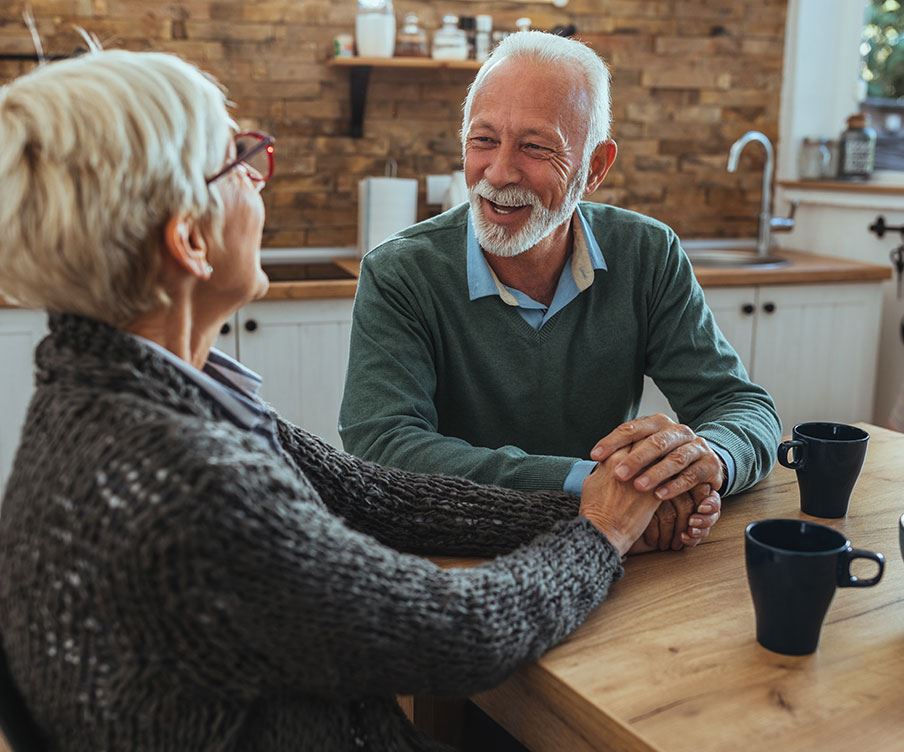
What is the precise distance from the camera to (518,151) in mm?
1821

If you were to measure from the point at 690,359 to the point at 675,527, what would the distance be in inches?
24.0

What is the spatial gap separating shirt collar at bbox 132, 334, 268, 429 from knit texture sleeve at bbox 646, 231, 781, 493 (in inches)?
31.5

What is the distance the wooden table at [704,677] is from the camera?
35.4 inches

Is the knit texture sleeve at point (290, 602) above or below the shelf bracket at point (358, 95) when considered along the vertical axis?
below

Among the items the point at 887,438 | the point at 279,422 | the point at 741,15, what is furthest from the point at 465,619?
the point at 741,15

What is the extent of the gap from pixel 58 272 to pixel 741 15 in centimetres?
346

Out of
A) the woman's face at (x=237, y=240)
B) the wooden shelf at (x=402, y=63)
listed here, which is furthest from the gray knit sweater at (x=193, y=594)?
the wooden shelf at (x=402, y=63)

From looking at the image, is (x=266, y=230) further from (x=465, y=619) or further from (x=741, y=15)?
(x=465, y=619)

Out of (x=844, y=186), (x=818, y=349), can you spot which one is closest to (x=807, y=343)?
(x=818, y=349)

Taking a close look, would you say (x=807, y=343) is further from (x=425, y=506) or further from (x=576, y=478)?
(x=425, y=506)

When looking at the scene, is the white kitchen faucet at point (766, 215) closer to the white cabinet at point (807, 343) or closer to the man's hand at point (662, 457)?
the white cabinet at point (807, 343)

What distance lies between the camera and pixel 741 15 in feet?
12.6

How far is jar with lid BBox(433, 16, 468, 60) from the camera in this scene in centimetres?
338

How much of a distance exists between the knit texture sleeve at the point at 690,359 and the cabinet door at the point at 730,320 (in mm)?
1394
